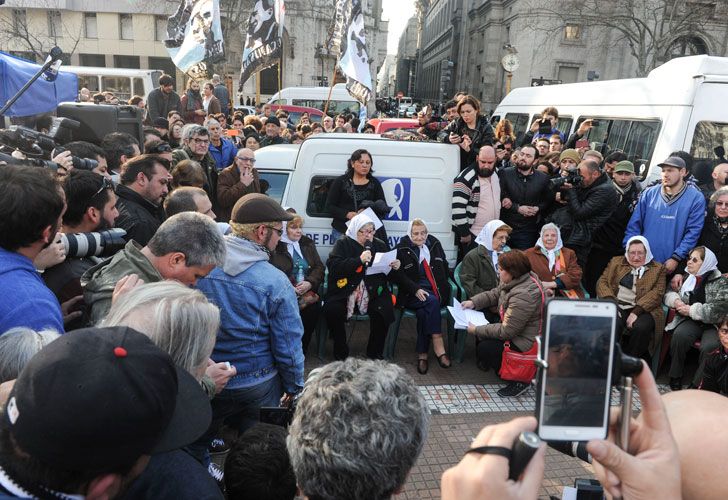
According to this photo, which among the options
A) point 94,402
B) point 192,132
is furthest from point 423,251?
point 94,402

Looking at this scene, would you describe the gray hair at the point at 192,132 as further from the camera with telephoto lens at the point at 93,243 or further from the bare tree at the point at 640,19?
the bare tree at the point at 640,19

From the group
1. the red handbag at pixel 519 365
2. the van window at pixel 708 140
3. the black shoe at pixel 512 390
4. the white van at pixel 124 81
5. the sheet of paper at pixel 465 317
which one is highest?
the white van at pixel 124 81

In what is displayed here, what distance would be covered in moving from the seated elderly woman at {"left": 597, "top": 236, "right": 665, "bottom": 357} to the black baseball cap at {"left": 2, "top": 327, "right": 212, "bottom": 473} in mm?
5018

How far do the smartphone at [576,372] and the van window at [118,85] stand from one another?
27.7 m

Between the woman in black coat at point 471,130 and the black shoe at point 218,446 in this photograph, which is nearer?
the black shoe at point 218,446

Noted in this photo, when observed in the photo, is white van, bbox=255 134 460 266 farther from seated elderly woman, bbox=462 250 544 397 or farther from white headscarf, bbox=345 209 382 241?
seated elderly woman, bbox=462 250 544 397

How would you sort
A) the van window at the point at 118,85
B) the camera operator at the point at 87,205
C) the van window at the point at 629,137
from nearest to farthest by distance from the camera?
1. the camera operator at the point at 87,205
2. the van window at the point at 629,137
3. the van window at the point at 118,85

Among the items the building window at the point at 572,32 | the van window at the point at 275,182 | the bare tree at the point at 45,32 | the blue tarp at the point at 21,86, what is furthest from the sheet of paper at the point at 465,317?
the bare tree at the point at 45,32

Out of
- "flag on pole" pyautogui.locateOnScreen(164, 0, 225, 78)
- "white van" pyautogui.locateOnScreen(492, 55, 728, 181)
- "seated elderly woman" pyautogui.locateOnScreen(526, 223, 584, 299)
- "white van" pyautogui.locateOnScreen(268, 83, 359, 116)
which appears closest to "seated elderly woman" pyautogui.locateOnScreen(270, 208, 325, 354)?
"seated elderly woman" pyautogui.locateOnScreen(526, 223, 584, 299)

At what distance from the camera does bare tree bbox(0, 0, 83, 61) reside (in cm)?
4250

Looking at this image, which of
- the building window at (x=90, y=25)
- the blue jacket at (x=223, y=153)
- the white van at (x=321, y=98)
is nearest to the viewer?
the blue jacket at (x=223, y=153)

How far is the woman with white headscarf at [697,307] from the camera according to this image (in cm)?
479

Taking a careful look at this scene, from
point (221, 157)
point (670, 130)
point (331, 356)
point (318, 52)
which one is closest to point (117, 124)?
point (221, 157)

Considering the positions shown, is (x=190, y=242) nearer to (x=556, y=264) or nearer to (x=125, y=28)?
(x=556, y=264)
